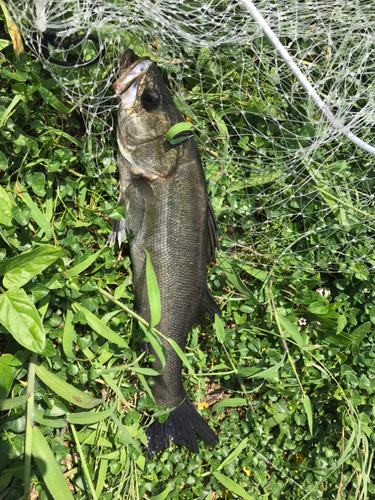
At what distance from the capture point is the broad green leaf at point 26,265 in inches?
68.7

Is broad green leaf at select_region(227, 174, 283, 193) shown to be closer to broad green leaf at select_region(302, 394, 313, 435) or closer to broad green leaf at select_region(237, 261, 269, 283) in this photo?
broad green leaf at select_region(237, 261, 269, 283)

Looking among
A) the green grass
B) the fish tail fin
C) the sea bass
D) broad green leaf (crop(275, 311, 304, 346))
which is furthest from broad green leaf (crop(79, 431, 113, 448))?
broad green leaf (crop(275, 311, 304, 346))

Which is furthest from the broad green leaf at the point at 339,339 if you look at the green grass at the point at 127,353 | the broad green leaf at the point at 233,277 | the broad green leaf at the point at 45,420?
the broad green leaf at the point at 45,420

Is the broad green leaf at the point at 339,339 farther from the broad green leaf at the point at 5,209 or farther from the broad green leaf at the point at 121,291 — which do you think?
the broad green leaf at the point at 5,209

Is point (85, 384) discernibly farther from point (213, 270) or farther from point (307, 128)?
point (307, 128)

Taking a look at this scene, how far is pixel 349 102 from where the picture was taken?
7.82 ft

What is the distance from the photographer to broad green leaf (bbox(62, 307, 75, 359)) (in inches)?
81.4

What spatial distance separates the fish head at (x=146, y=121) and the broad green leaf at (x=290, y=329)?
130 centimetres

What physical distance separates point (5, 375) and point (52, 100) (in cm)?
151

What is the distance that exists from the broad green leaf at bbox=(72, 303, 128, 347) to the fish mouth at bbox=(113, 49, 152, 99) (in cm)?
128

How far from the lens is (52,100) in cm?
202

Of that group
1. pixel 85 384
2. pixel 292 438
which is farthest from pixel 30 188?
pixel 292 438

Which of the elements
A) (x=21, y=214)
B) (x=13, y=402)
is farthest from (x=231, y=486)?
(x=21, y=214)

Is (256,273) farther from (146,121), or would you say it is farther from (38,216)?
(38,216)
